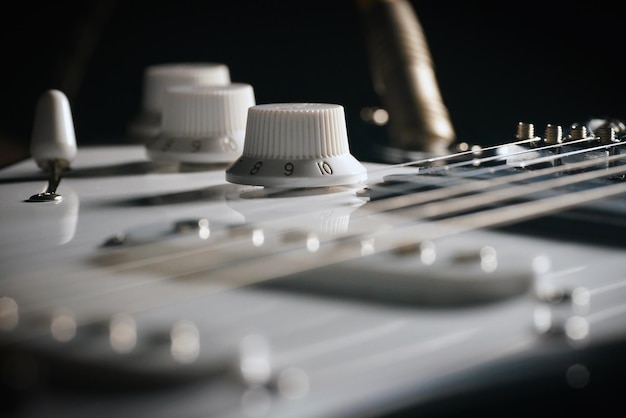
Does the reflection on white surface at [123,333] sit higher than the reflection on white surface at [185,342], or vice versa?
the reflection on white surface at [123,333]

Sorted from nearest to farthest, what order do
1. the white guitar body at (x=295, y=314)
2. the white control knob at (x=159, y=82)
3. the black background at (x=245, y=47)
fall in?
1. the white guitar body at (x=295, y=314)
2. the white control knob at (x=159, y=82)
3. the black background at (x=245, y=47)

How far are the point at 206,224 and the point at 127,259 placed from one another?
5.1 inches

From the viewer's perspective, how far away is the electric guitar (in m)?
0.51

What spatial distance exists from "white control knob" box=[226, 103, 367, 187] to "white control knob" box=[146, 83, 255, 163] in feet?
0.52

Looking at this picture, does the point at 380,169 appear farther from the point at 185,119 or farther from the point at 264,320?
the point at 264,320

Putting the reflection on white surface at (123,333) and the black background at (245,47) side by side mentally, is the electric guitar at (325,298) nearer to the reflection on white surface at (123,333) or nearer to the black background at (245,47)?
the reflection on white surface at (123,333)

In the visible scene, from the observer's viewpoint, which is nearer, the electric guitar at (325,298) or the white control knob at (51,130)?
the electric guitar at (325,298)

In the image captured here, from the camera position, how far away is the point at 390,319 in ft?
1.99

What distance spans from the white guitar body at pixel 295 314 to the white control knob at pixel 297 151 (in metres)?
0.11

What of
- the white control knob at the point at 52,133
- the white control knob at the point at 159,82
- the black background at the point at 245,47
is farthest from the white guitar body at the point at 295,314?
the black background at the point at 245,47

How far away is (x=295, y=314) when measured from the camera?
0.62m

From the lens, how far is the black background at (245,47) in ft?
5.93

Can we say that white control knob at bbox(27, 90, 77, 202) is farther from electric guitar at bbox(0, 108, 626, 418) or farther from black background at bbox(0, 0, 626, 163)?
black background at bbox(0, 0, 626, 163)

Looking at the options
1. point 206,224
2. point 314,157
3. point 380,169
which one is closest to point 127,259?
point 206,224
